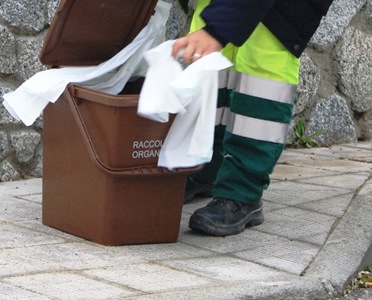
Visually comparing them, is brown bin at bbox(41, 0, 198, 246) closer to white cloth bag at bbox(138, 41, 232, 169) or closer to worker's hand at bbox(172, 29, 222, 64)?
white cloth bag at bbox(138, 41, 232, 169)

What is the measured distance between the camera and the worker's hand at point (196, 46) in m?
3.04

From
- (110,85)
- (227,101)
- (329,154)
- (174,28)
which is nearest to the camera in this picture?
(110,85)

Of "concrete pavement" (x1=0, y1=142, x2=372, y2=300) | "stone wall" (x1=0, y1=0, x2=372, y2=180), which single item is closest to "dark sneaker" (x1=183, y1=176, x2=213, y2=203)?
"concrete pavement" (x1=0, y1=142, x2=372, y2=300)

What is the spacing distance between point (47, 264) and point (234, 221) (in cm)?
82

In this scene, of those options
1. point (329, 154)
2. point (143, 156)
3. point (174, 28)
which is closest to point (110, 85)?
point (143, 156)

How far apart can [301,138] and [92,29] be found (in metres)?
2.29

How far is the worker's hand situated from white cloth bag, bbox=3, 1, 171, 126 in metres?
0.42

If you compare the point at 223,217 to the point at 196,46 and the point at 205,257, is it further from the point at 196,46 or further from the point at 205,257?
the point at 196,46

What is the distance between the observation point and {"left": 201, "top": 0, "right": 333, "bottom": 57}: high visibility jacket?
120 inches

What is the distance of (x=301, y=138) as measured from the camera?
5461 millimetres

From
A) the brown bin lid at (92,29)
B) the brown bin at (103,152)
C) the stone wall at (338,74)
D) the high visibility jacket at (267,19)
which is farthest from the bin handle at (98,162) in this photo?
the stone wall at (338,74)

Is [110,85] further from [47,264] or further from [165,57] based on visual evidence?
[47,264]

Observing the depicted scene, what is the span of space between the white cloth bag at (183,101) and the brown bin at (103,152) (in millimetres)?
101

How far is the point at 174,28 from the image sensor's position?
15.6 ft
